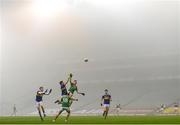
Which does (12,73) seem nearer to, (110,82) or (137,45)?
(110,82)

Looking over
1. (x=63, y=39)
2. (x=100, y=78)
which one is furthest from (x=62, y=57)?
(x=100, y=78)

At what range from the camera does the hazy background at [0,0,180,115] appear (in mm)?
29484

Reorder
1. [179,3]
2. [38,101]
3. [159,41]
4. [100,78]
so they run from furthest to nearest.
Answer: [100,78], [159,41], [179,3], [38,101]

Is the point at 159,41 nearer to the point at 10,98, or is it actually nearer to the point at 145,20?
the point at 145,20

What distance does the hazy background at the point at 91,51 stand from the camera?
29484 mm

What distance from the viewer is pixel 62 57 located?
106 ft

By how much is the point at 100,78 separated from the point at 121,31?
4339 mm

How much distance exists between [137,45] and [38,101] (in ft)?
46.9

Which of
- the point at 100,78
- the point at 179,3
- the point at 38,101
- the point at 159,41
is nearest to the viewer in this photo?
the point at 38,101

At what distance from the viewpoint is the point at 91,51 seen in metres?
31.7

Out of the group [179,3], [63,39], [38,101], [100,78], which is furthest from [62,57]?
[38,101]

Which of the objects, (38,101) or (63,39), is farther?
(63,39)

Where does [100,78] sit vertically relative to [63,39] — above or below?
below

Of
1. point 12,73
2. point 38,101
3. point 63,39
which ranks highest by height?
point 63,39
